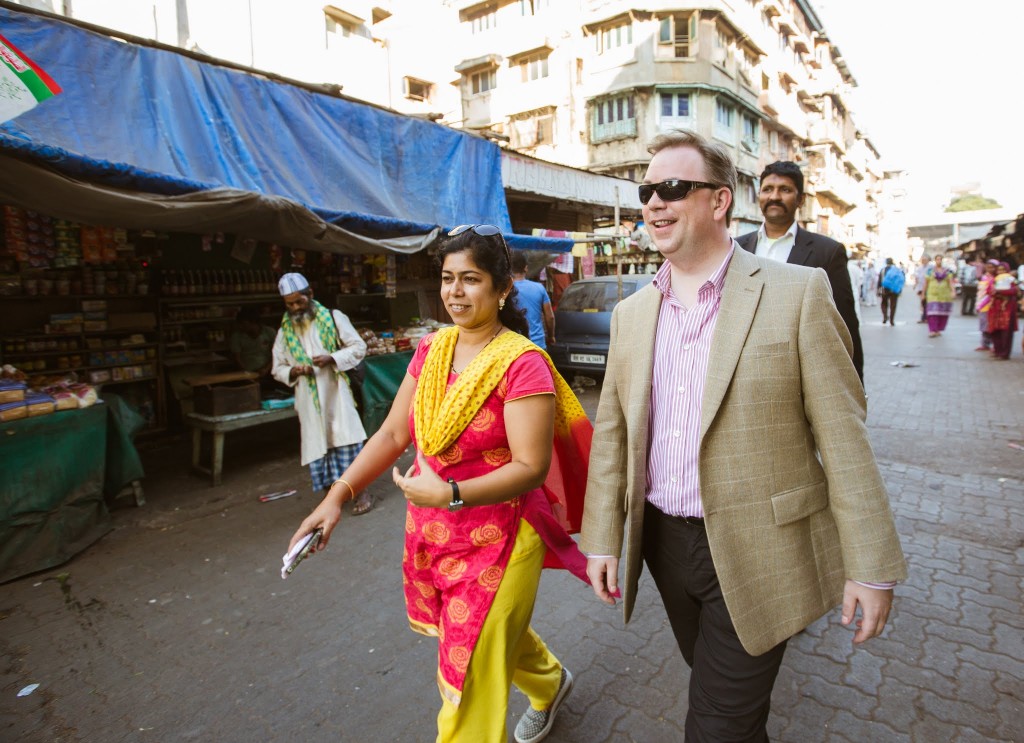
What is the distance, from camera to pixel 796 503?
1.54 meters

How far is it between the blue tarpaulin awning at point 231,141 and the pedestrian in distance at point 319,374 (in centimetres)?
101

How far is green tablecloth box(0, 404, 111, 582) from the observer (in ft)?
13.1

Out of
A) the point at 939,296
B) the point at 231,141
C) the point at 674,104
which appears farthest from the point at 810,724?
the point at 674,104

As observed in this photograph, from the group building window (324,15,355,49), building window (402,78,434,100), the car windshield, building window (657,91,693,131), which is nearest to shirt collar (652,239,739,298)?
the car windshield

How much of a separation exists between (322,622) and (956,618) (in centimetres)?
338

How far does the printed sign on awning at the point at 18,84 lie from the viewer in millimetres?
3756

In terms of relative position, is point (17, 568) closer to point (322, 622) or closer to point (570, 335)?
point (322, 622)

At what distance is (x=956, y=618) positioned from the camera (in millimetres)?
3172

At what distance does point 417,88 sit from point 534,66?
20.4ft

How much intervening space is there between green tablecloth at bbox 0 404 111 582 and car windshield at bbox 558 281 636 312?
715 cm

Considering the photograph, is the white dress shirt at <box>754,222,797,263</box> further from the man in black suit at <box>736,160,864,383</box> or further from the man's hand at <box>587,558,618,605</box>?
the man's hand at <box>587,558,618,605</box>

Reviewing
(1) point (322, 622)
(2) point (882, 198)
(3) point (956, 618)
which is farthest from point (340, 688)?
(2) point (882, 198)

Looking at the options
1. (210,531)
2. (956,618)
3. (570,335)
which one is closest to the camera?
(956,618)

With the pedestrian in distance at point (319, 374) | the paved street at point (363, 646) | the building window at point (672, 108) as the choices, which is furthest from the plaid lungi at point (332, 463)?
the building window at point (672, 108)
